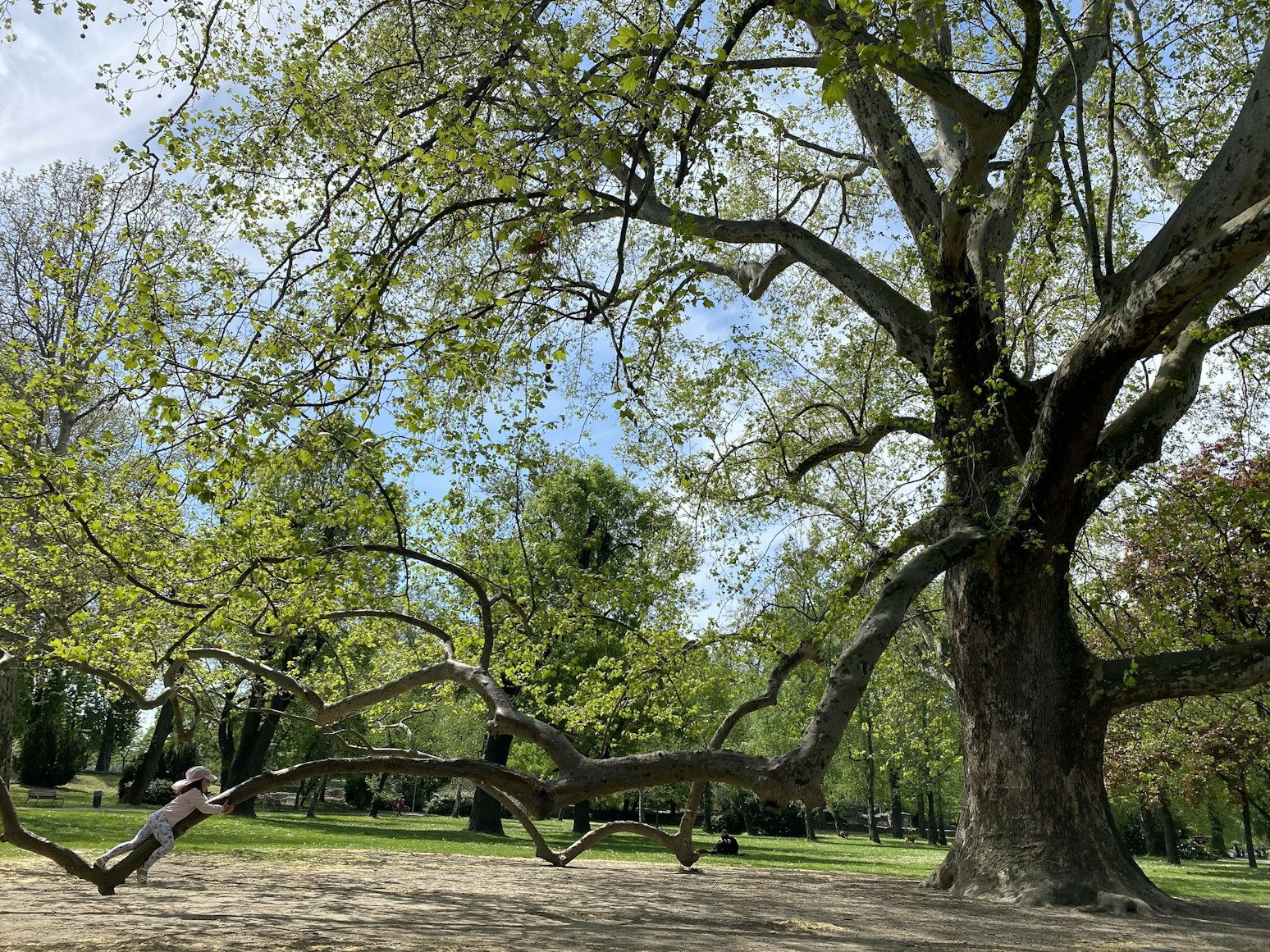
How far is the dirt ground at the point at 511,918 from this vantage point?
690 cm

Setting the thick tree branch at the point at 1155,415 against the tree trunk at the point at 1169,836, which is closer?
the thick tree branch at the point at 1155,415

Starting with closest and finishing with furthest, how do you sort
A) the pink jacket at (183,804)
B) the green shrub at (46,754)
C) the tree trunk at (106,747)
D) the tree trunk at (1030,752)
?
the pink jacket at (183,804)
the tree trunk at (1030,752)
the green shrub at (46,754)
the tree trunk at (106,747)

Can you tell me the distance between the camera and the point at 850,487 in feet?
51.4

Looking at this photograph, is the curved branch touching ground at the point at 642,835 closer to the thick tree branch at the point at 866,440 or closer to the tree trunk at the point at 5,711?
the thick tree branch at the point at 866,440

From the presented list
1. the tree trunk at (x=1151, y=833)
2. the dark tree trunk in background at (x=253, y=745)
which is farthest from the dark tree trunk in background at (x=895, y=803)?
the dark tree trunk in background at (x=253, y=745)

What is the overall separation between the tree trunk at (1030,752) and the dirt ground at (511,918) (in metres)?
0.55

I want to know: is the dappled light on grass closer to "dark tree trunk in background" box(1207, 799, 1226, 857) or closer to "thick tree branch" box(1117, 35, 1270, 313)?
"thick tree branch" box(1117, 35, 1270, 313)

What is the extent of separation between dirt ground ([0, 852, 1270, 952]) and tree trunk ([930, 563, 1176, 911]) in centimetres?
55

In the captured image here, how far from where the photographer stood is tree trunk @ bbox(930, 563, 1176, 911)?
10.1m

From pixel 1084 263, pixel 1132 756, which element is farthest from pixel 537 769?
pixel 1084 263

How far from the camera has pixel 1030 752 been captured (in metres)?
10.5

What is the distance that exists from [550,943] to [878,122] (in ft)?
32.7

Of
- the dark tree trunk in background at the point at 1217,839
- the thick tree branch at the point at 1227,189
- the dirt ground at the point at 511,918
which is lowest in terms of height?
the dark tree trunk in background at the point at 1217,839

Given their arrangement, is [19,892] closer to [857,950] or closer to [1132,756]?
[857,950]
